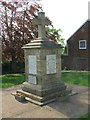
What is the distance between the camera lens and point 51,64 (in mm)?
9977

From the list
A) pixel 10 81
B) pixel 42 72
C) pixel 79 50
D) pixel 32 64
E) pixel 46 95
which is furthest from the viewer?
pixel 79 50

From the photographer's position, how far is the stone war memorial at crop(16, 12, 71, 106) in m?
9.45

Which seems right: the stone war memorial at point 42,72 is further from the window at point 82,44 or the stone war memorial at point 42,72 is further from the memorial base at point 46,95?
the window at point 82,44

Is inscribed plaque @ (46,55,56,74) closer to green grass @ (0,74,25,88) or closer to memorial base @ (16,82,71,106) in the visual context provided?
memorial base @ (16,82,71,106)

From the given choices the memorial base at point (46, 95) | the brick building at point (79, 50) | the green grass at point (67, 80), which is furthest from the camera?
the brick building at point (79, 50)

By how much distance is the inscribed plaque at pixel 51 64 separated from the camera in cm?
983

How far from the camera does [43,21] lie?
10273mm

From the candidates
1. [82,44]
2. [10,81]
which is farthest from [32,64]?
[82,44]

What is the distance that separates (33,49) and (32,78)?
4.57 ft

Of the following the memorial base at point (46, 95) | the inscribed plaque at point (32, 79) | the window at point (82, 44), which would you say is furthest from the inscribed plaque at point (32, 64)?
the window at point (82, 44)

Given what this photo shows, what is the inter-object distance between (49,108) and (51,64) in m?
2.37

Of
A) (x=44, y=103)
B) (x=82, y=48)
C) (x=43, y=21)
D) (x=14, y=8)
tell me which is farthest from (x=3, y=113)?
(x=82, y=48)

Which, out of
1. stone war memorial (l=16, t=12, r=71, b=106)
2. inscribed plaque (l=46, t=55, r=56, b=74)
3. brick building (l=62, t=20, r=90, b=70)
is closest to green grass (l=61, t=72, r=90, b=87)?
stone war memorial (l=16, t=12, r=71, b=106)

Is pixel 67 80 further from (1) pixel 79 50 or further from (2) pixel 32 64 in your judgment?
(1) pixel 79 50
